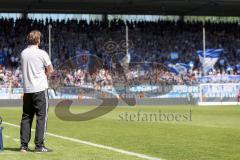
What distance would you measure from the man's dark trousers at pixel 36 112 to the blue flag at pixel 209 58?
38.7 meters

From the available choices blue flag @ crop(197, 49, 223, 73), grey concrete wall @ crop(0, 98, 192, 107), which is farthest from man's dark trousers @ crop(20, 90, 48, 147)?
blue flag @ crop(197, 49, 223, 73)

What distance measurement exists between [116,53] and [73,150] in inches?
1537

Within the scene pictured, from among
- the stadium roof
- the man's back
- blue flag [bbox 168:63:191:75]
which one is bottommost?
the man's back

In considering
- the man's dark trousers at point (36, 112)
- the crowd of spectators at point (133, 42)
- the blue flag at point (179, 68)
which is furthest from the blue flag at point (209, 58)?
the man's dark trousers at point (36, 112)

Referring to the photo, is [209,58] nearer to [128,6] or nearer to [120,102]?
[128,6]

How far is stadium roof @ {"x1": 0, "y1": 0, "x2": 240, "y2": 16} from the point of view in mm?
50938

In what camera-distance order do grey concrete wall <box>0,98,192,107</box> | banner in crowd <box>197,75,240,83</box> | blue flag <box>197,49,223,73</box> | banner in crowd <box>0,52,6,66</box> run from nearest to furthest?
grey concrete wall <box>0,98,192,107</box> → banner in crowd <box>197,75,240,83</box> → banner in crowd <box>0,52,6,66</box> → blue flag <box>197,49,223,73</box>

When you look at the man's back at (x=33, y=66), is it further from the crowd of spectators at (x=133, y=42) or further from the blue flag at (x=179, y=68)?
the blue flag at (x=179, y=68)

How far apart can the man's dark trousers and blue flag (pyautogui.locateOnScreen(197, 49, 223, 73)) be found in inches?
1524

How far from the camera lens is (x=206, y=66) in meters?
49.6

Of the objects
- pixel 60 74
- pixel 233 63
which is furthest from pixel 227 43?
pixel 60 74

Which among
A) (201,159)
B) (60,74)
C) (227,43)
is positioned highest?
(227,43)

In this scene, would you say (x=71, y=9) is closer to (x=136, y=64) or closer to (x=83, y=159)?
(x=136, y=64)

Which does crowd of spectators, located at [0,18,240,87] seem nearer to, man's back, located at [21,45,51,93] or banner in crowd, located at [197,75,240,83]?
banner in crowd, located at [197,75,240,83]
